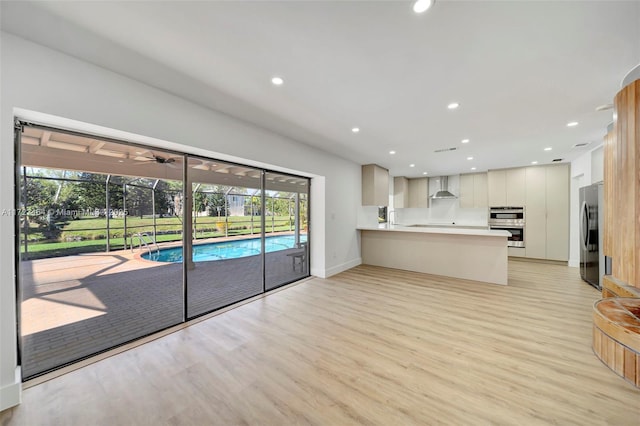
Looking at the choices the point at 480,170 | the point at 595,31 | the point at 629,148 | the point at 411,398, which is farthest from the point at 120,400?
the point at 480,170

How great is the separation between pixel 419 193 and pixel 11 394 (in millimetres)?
9292

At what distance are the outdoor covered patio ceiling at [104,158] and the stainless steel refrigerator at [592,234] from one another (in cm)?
616

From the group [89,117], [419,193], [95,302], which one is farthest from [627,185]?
[419,193]

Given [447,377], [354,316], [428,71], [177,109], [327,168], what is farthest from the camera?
[327,168]

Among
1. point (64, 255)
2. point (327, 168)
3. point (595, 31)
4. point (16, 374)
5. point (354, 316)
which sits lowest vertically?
point (354, 316)

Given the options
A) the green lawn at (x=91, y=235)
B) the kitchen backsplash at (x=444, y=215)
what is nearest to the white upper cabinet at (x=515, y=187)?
the kitchen backsplash at (x=444, y=215)

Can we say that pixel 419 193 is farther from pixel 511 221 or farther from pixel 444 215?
pixel 511 221

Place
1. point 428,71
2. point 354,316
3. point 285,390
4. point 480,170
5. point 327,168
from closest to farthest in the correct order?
point 285,390
point 428,71
point 354,316
point 327,168
point 480,170

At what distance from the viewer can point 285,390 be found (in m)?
1.76

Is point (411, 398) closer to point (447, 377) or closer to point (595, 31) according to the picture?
point (447, 377)

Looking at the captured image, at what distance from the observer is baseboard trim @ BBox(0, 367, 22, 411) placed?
158 centimetres

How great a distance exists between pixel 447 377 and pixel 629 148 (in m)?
2.12

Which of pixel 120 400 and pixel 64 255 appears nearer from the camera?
pixel 120 400

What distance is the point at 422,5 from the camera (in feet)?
4.38
